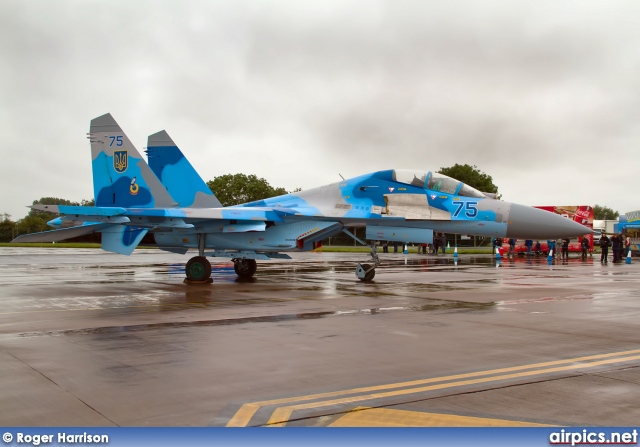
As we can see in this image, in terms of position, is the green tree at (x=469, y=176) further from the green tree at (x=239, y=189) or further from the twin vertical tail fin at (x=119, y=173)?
the twin vertical tail fin at (x=119, y=173)

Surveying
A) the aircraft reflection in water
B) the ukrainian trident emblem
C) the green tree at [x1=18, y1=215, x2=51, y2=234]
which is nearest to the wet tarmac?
the aircraft reflection in water

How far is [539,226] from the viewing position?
13.6 metres

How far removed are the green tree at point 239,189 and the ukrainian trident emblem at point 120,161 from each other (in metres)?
66.1

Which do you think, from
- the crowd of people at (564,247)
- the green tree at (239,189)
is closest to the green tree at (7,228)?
the green tree at (239,189)

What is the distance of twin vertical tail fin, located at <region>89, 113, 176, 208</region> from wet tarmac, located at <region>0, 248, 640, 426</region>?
18.1 ft

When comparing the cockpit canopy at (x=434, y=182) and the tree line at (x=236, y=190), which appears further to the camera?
the tree line at (x=236, y=190)

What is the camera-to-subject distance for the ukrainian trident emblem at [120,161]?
16719 millimetres

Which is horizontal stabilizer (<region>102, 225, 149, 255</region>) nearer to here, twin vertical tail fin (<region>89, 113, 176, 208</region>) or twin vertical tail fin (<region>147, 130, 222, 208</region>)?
twin vertical tail fin (<region>89, 113, 176, 208</region>)

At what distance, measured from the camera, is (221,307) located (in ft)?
33.6

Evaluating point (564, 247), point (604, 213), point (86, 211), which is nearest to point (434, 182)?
point (86, 211)

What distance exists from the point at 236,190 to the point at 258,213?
70500 millimetres

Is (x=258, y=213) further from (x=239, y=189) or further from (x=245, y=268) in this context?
(x=239, y=189)

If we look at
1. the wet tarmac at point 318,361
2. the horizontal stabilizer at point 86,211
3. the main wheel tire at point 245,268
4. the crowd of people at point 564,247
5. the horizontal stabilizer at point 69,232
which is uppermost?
the horizontal stabilizer at point 86,211

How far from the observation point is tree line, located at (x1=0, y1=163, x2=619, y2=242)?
65000mm
